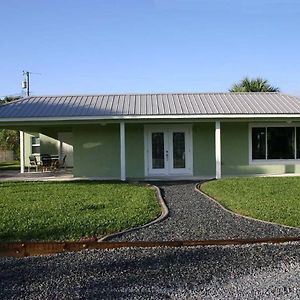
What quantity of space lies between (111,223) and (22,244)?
2.37 m

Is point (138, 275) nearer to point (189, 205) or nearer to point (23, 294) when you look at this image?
point (23, 294)

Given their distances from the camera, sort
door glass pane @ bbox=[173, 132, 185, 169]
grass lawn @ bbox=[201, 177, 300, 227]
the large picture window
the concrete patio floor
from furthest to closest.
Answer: the large picture window
door glass pane @ bbox=[173, 132, 185, 169]
the concrete patio floor
grass lawn @ bbox=[201, 177, 300, 227]

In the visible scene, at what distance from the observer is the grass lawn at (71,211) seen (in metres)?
8.57

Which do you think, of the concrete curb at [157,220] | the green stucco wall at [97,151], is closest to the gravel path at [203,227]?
the concrete curb at [157,220]

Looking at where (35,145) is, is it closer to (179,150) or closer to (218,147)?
(179,150)

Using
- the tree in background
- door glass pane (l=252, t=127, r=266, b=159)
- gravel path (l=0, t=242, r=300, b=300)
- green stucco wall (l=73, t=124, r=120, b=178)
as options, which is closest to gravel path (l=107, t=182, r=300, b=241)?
gravel path (l=0, t=242, r=300, b=300)

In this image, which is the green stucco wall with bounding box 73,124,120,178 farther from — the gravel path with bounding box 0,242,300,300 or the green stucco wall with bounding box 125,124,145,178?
the gravel path with bounding box 0,242,300,300

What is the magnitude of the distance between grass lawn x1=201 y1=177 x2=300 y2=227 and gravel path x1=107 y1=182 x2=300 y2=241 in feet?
1.59

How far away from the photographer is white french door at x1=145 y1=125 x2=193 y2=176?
68.4ft

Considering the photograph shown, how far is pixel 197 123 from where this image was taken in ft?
68.5

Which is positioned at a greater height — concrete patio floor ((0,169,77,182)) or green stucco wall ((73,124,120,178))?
green stucco wall ((73,124,120,178))

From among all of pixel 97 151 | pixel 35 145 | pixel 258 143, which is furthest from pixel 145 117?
pixel 35 145

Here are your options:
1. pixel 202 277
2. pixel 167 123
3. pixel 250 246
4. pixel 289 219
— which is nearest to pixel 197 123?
pixel 167 123

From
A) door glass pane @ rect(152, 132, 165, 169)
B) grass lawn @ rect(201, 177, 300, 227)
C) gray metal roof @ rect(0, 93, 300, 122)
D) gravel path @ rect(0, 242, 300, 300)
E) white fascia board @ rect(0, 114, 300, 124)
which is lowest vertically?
gravel path @ rect(0, 242, 300, 300)
